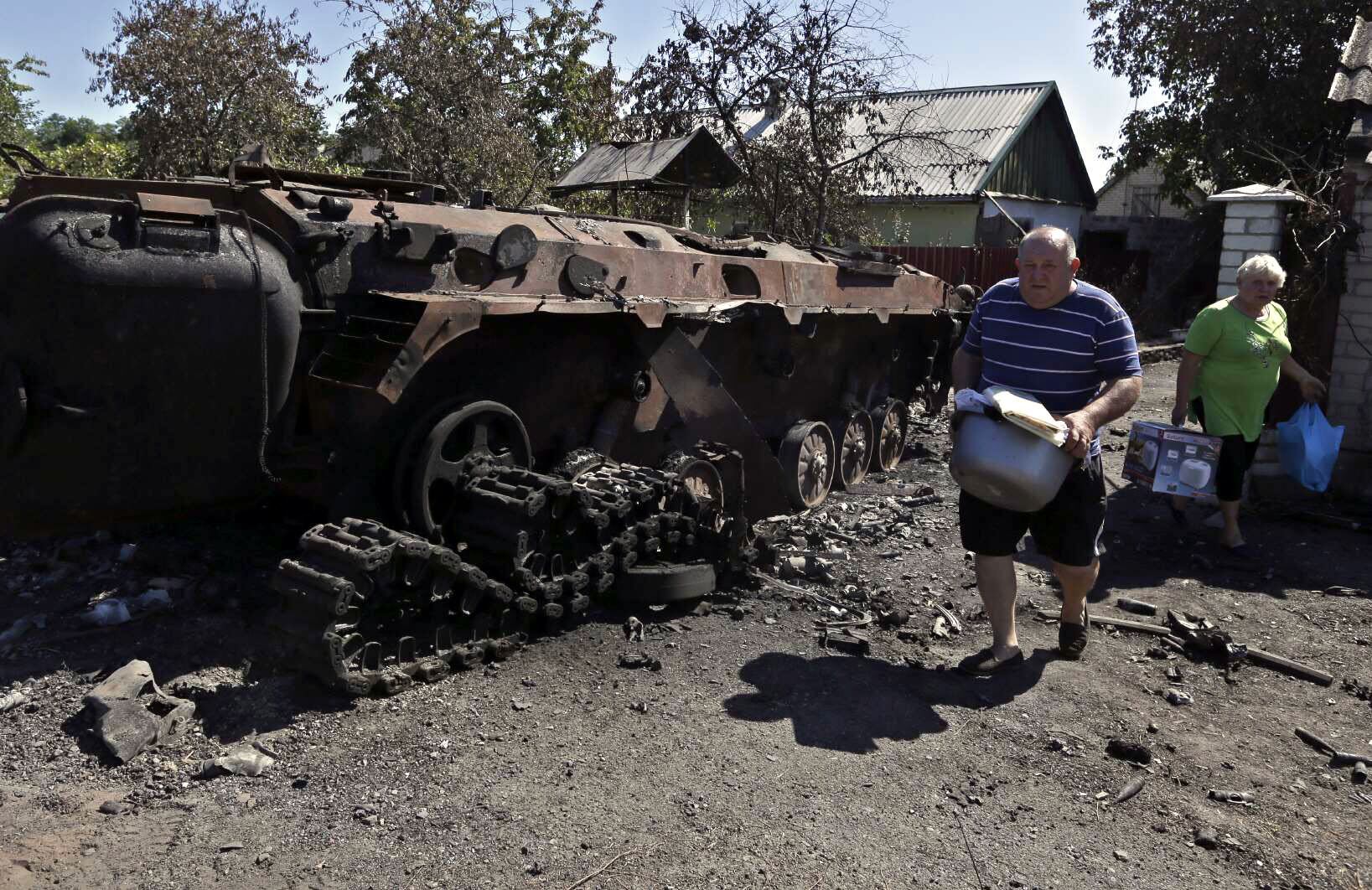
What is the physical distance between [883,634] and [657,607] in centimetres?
119

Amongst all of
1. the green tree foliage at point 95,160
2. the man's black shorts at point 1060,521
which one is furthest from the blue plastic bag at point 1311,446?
the green tree foliage at point 95,160

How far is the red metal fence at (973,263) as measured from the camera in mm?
19812

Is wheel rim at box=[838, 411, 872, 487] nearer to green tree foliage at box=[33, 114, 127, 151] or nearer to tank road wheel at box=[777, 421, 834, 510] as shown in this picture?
tank road wheel at box=[777, 421, 834, 510]

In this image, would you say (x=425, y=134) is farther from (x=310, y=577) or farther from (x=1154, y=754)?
(x=1154, y=754)

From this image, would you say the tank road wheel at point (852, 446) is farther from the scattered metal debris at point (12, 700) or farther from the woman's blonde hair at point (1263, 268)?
the scattered metal debris at point (12, 700)

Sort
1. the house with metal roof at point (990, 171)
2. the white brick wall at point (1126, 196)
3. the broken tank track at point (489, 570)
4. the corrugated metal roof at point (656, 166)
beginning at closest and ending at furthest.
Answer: the broken tank track at point (489, 570) < the corrugated metal roof at point (656, 166) < the house with metal roof at point (990, 171) < the white brick wall at point (1126, 196)

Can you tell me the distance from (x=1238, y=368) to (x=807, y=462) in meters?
3.16

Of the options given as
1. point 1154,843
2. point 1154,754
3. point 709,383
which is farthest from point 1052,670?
point 709,383

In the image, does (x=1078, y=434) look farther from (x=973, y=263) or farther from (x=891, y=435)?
(x=973, y=263)

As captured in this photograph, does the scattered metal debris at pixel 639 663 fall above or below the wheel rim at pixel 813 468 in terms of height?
below

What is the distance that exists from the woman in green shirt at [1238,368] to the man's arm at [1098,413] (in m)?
2.56

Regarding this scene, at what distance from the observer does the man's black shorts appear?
495 centimetres

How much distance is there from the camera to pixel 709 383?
6926 millimetres

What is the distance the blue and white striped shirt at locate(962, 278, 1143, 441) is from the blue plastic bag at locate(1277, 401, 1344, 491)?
3.51 metres
